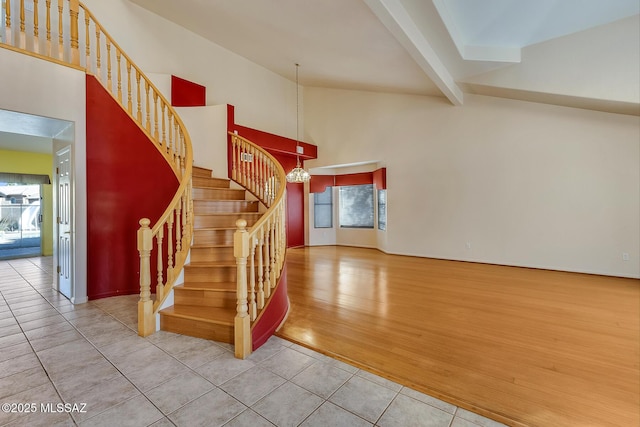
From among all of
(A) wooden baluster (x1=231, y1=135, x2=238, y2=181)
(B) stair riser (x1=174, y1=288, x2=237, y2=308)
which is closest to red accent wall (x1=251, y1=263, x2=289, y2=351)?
(B) stair riser (x1=174, y1=288, x2=237, y2=308)

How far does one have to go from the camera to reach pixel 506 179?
5676mm

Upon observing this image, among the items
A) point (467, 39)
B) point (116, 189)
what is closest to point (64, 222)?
point (116, 189)

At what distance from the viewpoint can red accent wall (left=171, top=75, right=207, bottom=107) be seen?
5461mm

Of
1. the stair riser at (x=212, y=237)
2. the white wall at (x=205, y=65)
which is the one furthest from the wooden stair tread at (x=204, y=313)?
the white wall at (x=205, y=65)

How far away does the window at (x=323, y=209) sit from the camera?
29.5 feet

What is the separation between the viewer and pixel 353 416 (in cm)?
164

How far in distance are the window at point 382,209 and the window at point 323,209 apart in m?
1.71

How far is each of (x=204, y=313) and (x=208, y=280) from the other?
483 millimetres

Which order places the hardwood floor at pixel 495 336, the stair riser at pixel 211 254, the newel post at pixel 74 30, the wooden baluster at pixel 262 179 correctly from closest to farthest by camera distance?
the hardwood floor at pixel 495 336, the stair riser at pixel 211 254, the newel post at pixel 74 30, the wooden baluster at pixel 262 179

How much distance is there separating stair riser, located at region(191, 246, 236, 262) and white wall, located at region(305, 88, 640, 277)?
16.4 feet

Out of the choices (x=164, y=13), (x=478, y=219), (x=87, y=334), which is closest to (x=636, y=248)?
(x=478, y=219)

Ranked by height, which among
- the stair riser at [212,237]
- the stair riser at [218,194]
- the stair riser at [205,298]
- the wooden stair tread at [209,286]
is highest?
the stair riser at [218,194]

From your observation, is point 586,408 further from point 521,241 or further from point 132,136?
point 132,136

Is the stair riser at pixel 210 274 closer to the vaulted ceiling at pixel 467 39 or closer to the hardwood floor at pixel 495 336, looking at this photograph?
the hardwood floor at pixel 495 336
